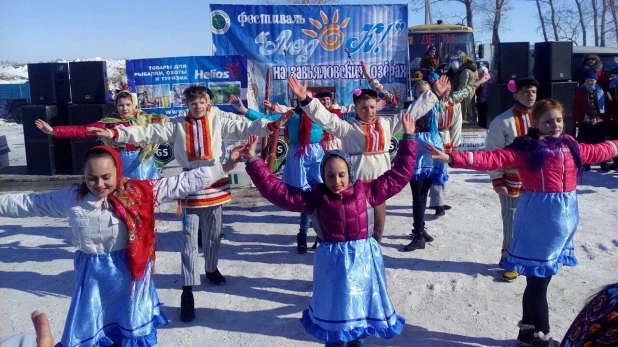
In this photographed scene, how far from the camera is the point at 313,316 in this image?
3.21m

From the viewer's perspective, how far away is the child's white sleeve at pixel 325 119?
4.39m

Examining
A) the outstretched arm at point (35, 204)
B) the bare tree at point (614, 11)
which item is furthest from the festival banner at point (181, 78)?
the bare tree at point (614, 11)

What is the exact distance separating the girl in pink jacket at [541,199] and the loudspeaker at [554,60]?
26.0 ft

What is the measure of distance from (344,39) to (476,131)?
10.8 feet

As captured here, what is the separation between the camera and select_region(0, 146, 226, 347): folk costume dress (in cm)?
300

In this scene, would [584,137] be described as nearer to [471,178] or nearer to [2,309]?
[471,178]

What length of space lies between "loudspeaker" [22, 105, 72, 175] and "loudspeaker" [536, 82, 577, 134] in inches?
359

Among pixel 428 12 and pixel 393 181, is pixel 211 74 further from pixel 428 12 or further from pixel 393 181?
pixel 428 12

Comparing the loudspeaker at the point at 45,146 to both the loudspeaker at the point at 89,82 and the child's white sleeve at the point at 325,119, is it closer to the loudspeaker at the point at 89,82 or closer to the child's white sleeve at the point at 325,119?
the loudspeaker at the point at 89,82

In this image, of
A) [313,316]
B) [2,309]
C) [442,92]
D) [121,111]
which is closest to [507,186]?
[442,92]

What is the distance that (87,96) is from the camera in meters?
10.2

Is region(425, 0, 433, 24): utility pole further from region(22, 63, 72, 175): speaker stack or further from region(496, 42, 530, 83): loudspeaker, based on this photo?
region(22, 63, 72, 175): speaker stack

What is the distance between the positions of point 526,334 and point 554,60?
8.50m

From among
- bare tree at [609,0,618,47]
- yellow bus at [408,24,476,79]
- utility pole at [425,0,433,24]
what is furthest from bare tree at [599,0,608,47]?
yellow bus at [408,24,476,79]
